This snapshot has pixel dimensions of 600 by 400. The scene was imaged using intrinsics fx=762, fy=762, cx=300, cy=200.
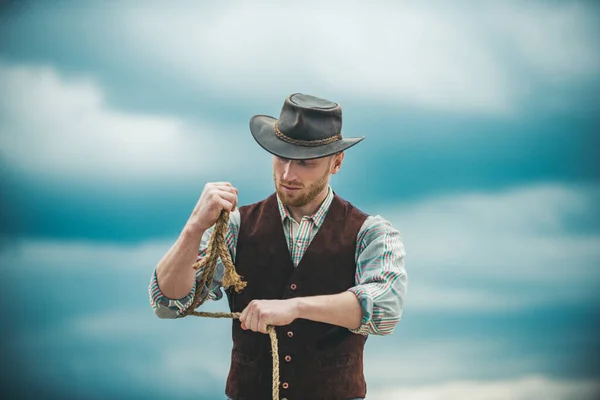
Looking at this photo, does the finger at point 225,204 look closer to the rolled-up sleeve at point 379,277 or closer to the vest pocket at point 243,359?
the rolled-up sleeve at point 379,277

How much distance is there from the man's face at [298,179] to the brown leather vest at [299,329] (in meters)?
0.12

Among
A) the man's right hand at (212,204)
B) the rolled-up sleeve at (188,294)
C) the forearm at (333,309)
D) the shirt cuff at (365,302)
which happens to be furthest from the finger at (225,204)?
the shirt cuff at (365,302)

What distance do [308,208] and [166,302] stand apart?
2.25ft

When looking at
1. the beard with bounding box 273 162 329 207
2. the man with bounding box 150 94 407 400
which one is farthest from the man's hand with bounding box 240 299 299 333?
the beard with bounding box 273 162 329 207

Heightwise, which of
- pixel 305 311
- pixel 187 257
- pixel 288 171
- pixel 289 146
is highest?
pixel 289 146

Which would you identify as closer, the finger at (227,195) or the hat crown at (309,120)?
the finger at (227,195)

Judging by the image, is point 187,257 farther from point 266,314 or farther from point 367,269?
point 367,269

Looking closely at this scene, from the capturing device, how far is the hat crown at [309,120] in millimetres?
3033

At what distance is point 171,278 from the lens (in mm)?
2879

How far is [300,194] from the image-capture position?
9.98 feet


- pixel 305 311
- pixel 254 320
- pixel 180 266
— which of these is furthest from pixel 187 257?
pixel 305 311

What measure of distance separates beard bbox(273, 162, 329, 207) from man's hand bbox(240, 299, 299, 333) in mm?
513

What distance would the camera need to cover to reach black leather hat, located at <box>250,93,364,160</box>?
3001 mm

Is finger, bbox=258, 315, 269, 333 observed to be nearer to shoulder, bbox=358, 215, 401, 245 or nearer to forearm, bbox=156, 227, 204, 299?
forearm, bbox=156, 227, 204, 299
